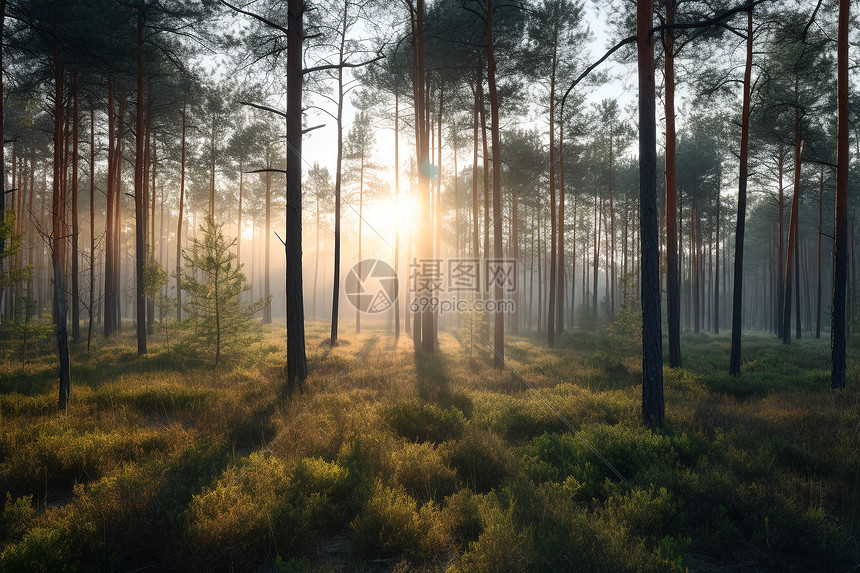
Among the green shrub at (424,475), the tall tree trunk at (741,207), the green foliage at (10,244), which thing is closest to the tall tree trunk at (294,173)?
the green shrub at (424,475)

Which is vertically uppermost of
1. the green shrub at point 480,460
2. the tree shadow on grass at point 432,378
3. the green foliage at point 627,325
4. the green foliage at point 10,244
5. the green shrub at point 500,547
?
the green foliage at point 10,244

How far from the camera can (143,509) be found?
3443mm

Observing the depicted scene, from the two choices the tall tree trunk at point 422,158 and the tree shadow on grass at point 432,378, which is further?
the tall tree trunk at point 422,158

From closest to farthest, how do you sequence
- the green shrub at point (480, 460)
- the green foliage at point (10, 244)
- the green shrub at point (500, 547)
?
the green shrub at point (500, 547), the green shrub at point (480, 460), the green foliage at point (10, 244)

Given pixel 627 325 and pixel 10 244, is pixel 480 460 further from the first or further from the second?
pixel 627 325

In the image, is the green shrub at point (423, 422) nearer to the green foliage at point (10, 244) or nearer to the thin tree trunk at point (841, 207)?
the green foliage at point (10, 244)

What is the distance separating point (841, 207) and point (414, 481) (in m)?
11.5

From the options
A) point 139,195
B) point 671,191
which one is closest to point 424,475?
point 671,191

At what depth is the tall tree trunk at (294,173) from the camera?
8.46m

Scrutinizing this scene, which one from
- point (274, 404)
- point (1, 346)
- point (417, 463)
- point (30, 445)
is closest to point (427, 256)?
point (274, 404)

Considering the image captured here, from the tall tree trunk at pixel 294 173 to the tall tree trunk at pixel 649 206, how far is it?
6.71 metres

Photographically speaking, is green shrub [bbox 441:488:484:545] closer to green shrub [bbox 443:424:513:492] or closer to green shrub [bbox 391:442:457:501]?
green shrub [bbox 391:442:457:501]

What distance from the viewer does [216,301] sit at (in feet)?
35.7

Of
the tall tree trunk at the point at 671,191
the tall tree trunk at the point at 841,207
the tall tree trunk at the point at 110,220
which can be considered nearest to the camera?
the tall tree trunk at the point at 841,207
